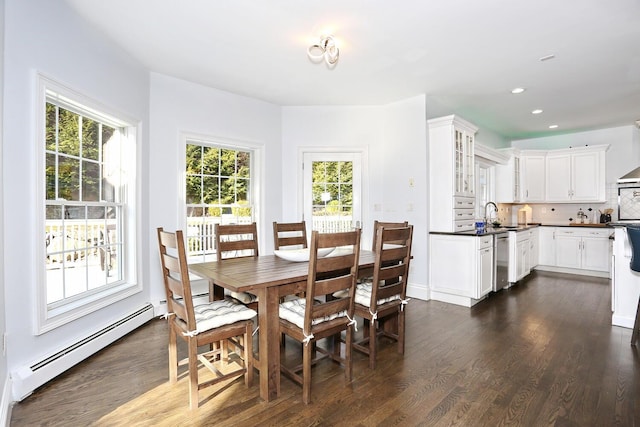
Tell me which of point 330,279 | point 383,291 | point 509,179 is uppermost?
point 509,179

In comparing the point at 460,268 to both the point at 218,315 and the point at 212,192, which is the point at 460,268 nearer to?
the point at 218,315

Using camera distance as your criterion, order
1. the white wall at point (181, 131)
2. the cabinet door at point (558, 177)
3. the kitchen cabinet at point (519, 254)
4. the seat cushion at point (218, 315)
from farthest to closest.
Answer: the cabinet door at point (558, 177) < the kitchen cabinet at point (519, 254) < the white wall at point (181, 131) < the seat cushion at point (218, 315)

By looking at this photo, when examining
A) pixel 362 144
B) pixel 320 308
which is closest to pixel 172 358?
pixel 320 308

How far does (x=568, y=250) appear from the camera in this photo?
6.06 meters

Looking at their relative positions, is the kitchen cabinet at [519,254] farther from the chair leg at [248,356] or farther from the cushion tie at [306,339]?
the chair leg at [248,356]

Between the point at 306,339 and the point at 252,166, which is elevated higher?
the point at 252,166

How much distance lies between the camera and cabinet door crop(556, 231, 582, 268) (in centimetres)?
596

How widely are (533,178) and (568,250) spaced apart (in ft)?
4.97

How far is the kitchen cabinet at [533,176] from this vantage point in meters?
6.54

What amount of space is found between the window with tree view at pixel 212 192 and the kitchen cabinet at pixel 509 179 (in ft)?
15.7

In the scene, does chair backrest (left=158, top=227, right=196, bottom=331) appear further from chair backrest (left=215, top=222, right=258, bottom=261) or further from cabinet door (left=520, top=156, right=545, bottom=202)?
cabinet door (left=520, top=156, right=545, bottom=202)

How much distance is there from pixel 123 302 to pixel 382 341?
2.51 m

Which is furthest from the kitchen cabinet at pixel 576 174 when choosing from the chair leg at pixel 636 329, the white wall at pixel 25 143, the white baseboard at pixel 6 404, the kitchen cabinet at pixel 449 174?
the white baseboard at pixel 6 404

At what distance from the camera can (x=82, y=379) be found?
234cm
